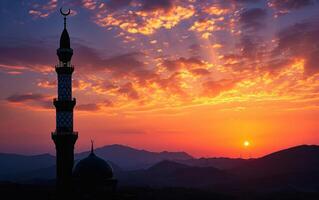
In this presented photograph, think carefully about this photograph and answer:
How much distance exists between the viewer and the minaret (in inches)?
2071

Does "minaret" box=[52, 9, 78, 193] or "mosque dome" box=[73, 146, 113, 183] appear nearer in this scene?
"mosque dome" box=[73, 146, 113, 183]

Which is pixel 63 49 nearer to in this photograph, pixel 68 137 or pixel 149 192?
pixel 68 137

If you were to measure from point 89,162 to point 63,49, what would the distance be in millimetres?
16240

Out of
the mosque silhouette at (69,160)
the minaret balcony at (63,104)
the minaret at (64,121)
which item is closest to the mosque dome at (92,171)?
the mosque silhouette at (69,160)

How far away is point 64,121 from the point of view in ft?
175

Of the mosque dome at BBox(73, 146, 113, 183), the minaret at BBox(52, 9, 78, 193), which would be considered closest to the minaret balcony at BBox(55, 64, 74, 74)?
the minaret at BBox(52, 9, 78, 193)

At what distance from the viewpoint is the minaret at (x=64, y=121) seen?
173ft

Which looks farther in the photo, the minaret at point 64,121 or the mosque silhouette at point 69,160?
the minaret at point 64,121

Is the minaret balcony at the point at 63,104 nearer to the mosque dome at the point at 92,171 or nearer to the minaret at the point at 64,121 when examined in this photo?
the minaret at the point at 64,121

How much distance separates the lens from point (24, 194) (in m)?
116

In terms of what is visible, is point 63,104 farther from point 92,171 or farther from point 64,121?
point 92,171

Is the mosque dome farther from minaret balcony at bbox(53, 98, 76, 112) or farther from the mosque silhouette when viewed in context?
minaret balcony at bbox(53, 98, 76, 112)

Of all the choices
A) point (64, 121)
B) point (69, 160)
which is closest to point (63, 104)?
point (64, 121)

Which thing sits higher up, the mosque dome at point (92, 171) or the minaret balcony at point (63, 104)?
the minaret balcony at point (63, 104)
